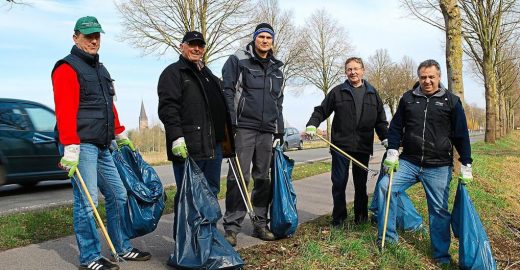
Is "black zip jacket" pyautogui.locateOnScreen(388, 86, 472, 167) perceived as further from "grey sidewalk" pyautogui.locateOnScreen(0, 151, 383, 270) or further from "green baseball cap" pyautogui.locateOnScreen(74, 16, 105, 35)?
"green baseball cap" pyautogui.locateOnScreen(74, 16, 105, 35)

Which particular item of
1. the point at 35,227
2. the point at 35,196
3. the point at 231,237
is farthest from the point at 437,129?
the point at 35,196

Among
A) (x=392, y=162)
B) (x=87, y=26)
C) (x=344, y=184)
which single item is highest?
(x=87, y=26)

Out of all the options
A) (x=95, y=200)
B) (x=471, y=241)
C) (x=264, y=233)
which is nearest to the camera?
(x=95, y=200)

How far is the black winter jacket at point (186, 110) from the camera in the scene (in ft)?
13.4

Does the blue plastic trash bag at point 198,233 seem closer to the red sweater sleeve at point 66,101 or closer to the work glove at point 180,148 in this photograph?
the work glove at point 180,148

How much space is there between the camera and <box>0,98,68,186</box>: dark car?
8.66 meters

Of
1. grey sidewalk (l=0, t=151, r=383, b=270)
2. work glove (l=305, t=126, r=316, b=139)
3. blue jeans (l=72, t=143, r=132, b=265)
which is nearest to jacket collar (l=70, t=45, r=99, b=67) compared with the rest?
blue jeans (l=72, t=143, r=132, b=265)

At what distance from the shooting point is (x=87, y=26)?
3879mm

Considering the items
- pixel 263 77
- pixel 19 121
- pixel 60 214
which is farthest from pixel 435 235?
pixel 19 121

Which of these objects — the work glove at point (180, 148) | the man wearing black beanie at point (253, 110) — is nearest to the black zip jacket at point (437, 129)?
the man wearing black beanie at point (253, 110)

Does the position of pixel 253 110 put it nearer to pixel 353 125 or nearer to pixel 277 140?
pixel 277 140

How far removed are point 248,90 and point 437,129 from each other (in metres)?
1.90

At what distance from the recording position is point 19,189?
10.0 meters

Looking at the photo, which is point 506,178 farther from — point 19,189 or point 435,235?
point 19,189
